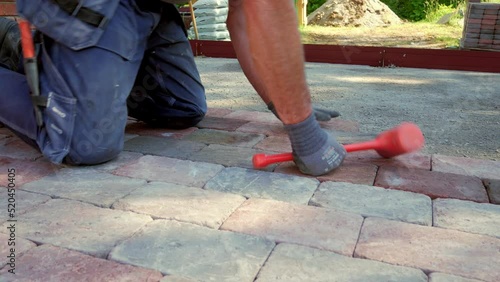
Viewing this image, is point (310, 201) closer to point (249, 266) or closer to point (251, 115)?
point (249, 266)

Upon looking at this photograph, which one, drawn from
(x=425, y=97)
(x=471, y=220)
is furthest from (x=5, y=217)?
(x=425, y=97)

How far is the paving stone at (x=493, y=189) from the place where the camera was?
1.39 meters

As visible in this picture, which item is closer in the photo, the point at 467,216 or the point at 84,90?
the point at 467,216

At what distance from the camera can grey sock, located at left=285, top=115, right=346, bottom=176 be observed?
4.82ft

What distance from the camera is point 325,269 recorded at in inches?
39.4

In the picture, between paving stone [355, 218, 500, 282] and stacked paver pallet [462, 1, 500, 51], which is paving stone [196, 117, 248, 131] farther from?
stacked paver pallet [462, 1, 500, 51]

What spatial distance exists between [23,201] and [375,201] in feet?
3.10

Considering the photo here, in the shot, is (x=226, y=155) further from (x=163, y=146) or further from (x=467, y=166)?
(x=467, y=166)

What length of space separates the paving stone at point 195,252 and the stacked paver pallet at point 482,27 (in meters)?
5.03

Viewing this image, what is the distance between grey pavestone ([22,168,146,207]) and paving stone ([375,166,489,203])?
752mm

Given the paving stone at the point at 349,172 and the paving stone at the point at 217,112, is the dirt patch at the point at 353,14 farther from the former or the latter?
the paving stone at the point at 349,172

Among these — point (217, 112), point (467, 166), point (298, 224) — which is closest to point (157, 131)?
point (217, 112)

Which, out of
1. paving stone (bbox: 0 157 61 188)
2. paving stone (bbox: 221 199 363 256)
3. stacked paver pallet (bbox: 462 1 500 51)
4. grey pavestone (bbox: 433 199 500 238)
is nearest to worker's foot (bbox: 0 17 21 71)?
paving stone (bbox: 0 157 61 188)

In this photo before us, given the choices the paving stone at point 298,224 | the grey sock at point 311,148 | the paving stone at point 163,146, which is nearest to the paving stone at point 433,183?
the grey sock at point 311,148
